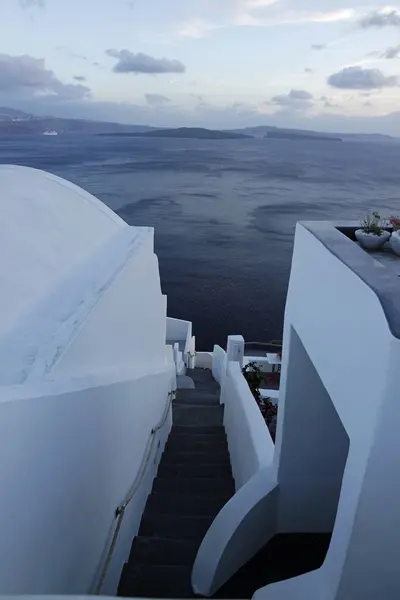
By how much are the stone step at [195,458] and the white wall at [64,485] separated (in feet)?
6.05

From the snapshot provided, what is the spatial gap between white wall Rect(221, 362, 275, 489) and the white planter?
83.1 inches

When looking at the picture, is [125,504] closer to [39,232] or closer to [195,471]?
[195,471]

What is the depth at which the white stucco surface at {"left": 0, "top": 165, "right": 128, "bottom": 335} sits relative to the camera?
4000 millimetres

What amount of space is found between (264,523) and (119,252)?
318 cm

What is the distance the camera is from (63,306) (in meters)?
4.05

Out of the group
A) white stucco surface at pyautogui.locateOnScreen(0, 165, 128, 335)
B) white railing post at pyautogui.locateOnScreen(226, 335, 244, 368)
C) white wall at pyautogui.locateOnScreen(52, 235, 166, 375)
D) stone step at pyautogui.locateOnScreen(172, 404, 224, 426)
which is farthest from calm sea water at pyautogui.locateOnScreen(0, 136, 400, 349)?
white stucco surface at pyautogui.locateOnScreen(0, 165, 128, 335)

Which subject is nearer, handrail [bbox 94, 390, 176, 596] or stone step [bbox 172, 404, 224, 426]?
handrail [bbox 94, 390, 176, 596]

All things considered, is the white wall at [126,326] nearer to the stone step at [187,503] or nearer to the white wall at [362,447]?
the stone step at [187,503]

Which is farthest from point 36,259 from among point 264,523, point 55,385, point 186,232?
point 186,232

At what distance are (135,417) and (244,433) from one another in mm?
1325

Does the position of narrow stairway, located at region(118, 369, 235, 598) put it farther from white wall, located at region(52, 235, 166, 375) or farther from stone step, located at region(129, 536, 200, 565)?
white wall, located at region(52, 235, 166, 375)

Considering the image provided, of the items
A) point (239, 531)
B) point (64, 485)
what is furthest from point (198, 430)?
point (64, 485)

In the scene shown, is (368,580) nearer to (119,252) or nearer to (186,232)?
(119,252)

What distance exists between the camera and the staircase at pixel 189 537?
403 centimetres
